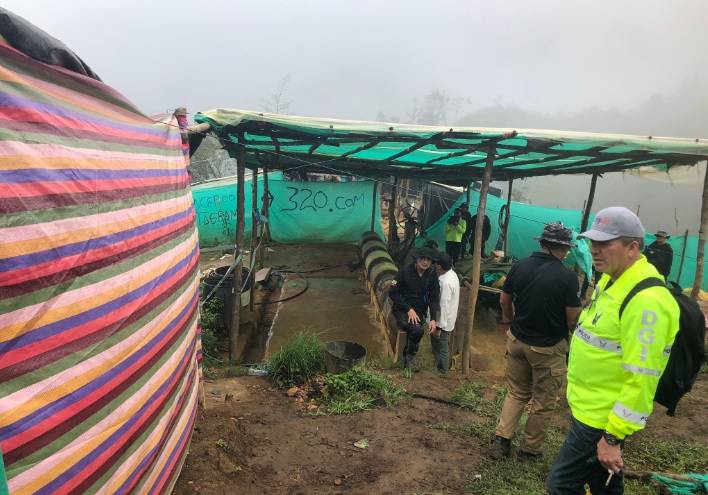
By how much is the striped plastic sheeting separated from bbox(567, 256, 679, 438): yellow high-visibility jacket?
2.07 meters

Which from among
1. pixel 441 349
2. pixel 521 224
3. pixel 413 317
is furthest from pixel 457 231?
pixel 413 317

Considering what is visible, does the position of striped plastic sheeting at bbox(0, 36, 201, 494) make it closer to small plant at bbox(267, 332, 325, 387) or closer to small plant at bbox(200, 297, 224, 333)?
small plant at bbox(267, 332, 325, 387)

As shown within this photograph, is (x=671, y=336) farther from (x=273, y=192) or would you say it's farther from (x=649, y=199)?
(x=649, y=199)

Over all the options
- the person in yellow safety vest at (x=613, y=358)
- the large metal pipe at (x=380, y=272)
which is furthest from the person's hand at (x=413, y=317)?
the person in yellow safety vest at (x=613, y=358)

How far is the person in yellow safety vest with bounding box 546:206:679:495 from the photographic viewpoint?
177cm

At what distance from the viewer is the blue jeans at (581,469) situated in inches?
78.7

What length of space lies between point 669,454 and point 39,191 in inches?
186

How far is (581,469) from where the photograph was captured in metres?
2.05

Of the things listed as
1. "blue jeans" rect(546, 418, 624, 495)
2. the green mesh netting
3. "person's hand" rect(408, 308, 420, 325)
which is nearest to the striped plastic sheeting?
"blue jeans" rect(546, 418, 624, 495)

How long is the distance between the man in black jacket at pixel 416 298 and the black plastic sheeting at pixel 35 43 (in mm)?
4099

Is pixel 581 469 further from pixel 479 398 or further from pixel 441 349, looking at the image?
pixel 441 349

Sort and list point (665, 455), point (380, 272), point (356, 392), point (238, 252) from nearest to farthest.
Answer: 1. point (665, 455)
2. point (356, 392)
3. point (238, 252)
4. point (380, 272)

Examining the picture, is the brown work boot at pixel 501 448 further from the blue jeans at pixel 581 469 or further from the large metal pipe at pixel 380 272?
the large metal pipe at pixel 380 272

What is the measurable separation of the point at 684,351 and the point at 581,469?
2.51 ft
